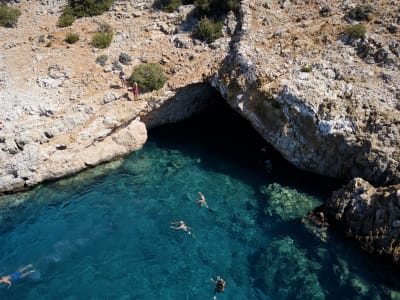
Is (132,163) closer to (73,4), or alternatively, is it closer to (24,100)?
(24,100)

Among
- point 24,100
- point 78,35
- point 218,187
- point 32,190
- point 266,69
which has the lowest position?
point 32,190

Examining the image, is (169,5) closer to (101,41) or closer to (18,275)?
(101,41)

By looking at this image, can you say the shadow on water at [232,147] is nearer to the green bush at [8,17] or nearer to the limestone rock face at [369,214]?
the limestone rock face at [369,214]

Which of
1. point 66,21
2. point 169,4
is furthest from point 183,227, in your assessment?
point 66,21

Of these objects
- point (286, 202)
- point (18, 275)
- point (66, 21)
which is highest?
point (66, 21)

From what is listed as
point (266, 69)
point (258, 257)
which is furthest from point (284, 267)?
point (266, 69)

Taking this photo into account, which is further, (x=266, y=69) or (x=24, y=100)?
(x=24, y=100)

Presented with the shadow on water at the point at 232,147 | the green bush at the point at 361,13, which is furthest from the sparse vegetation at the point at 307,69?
the shadow on water at the point at 232,147
